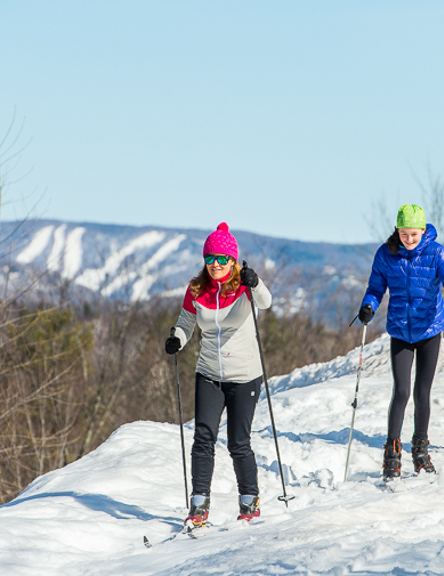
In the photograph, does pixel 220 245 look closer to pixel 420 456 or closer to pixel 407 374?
pixel 407 374

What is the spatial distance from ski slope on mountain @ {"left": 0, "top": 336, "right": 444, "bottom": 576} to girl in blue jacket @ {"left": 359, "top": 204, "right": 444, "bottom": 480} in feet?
1.19

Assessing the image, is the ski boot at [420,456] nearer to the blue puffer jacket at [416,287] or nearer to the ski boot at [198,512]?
the blue puffer jacket at [416,287]

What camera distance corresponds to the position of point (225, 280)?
15.5 ft

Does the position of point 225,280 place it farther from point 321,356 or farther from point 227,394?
point 321,356

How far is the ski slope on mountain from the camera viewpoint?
3543 millimetres

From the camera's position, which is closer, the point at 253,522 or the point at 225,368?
the point at 253,522

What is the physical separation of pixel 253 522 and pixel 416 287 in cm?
222

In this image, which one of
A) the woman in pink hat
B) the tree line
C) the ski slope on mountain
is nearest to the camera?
the ski slope on mountain

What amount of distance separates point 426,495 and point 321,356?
3971 cm

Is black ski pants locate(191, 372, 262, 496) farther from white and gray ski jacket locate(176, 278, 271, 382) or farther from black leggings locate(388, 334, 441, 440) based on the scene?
black leggings locate(388, 334, 441, 440)

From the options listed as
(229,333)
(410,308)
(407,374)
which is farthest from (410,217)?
(229,333)

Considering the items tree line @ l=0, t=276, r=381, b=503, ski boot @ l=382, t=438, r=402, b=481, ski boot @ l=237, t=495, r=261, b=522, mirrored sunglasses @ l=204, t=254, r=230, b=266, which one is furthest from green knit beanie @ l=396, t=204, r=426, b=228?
tree line @ l=0, t=276, r=381, b=503

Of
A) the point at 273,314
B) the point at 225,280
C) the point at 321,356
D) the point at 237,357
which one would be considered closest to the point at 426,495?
the point at 237,357

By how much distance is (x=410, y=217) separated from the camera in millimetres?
5469
